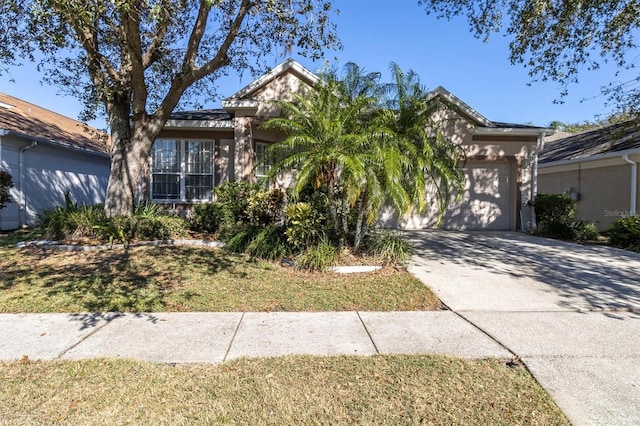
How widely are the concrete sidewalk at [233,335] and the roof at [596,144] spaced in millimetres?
11753

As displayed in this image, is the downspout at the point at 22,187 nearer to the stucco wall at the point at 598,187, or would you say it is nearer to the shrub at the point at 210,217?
the shrub at the point at 210,217

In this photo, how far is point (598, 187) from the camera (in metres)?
14.3

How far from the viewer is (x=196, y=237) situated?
9.61 metres

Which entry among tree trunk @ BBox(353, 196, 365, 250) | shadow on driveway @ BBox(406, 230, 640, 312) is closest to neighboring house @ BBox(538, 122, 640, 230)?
shadow on driveway @ BBox(406, 230, 640, 312)

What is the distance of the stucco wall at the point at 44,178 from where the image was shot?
486 inches

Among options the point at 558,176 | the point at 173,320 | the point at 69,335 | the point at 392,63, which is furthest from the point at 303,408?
the point at 558,176

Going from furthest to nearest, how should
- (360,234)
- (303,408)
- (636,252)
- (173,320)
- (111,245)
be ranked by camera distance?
(636,252)
(111,245)
(360,234)
(173,320)
(303,408)

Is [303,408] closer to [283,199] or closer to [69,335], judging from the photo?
[69,335]

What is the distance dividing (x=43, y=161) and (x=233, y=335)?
13915 mm

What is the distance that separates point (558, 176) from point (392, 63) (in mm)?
12300

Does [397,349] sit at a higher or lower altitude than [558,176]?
lower

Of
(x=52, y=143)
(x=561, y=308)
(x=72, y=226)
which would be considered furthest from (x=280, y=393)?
(x=52, y=143)

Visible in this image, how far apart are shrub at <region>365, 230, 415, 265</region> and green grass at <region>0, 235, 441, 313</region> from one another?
0.40 metres

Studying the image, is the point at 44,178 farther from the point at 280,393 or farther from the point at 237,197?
the point at 280,393
